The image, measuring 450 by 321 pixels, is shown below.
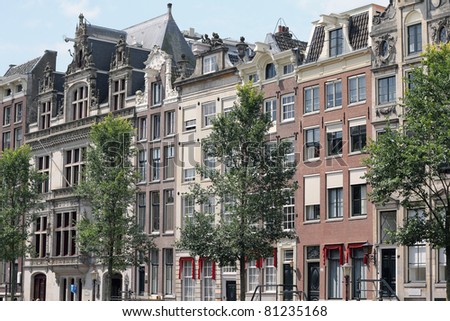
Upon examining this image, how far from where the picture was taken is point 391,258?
47625 millimetres

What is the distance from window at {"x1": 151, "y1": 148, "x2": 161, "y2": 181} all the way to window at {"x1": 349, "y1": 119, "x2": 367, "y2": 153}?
54.2 feet

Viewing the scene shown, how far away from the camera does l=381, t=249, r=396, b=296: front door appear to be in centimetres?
4753

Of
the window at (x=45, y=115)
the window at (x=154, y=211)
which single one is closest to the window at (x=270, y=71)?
the window at (x=154, y=211)

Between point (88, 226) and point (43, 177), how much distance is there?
13.3m

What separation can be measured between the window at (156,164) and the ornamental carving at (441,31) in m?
22.5

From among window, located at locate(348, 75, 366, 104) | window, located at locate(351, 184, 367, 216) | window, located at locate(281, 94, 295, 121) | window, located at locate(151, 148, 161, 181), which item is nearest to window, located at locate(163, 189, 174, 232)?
window, located at locate(151, 148, 161, 181)

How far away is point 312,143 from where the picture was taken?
5244 centimetres

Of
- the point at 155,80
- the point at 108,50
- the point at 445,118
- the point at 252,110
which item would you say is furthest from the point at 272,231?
the point at 108,50

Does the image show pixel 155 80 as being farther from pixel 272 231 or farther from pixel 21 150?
pixel 272 231

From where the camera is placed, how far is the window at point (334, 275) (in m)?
50.2

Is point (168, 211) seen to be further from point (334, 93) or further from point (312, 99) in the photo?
point (334, 93)

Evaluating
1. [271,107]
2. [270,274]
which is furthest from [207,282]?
[271,107]

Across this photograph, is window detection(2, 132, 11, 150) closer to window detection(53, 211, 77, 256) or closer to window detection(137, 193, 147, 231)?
window detection(53, 211, 77, 256)

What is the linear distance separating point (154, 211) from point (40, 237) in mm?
13904
